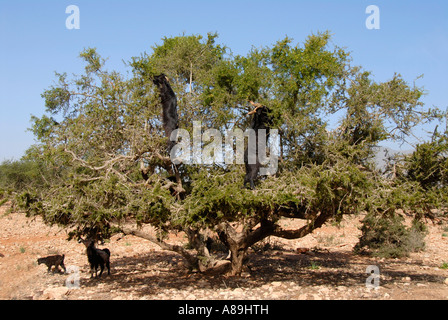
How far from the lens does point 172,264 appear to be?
42.4ft

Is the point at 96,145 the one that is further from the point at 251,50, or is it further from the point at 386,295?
the point at 386,295

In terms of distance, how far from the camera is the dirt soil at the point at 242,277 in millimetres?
8609

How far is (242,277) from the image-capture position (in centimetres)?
1034

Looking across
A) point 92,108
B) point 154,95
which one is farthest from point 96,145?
point 154,95

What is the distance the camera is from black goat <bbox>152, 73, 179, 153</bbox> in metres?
9.30

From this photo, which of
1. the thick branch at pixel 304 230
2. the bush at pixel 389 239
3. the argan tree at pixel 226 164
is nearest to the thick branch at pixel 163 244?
the argan tree at pixel 226 164

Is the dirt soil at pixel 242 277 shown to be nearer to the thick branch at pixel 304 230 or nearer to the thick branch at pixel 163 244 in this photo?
the thick branch at pixel 163 244

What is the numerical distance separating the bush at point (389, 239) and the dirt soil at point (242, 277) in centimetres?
37

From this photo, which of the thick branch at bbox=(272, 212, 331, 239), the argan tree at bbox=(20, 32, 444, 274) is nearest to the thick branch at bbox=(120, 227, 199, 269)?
the argan tree at bbox=(20, 32, 444, 274)

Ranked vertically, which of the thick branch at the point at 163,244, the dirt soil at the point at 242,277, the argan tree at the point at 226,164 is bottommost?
the dirt soil at the point at 242,277

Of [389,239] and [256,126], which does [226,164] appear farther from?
[389,239]

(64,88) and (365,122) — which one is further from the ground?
(64,88)
